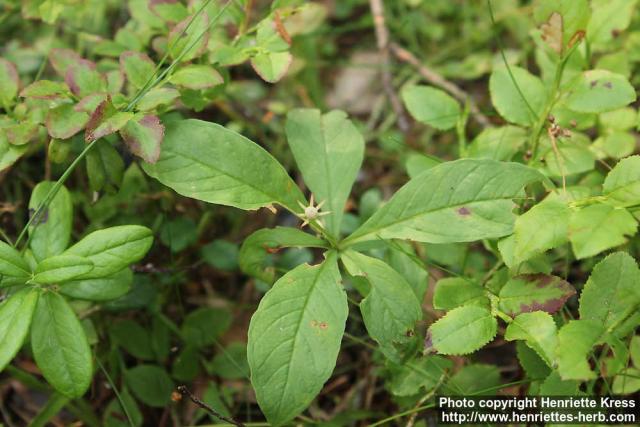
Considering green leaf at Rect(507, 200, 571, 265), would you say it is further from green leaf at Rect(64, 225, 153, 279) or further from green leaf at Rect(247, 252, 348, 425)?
green leaf at Rect(64, 225, 153, 279)

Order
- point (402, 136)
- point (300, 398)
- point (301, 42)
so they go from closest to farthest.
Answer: point (300, 398) < point (402, 136) < point (301, 42)

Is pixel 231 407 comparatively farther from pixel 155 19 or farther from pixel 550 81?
pixel 550 81

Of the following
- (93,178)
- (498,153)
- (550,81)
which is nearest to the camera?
(93,178)

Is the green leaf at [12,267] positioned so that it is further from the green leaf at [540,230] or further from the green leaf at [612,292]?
the green leaf at [612,292]

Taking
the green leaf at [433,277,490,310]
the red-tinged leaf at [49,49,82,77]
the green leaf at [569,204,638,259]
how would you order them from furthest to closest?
1. the red-tinged leaf at [49,49,82,77]
2. the green leaf at [433,277,490,310]
3. the green leaf at [569,204,638,259]

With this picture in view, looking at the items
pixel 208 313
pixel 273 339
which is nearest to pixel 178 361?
pixel 208 313

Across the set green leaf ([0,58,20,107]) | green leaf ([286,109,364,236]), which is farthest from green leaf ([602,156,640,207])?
green leaf ([0,58,20,107])
